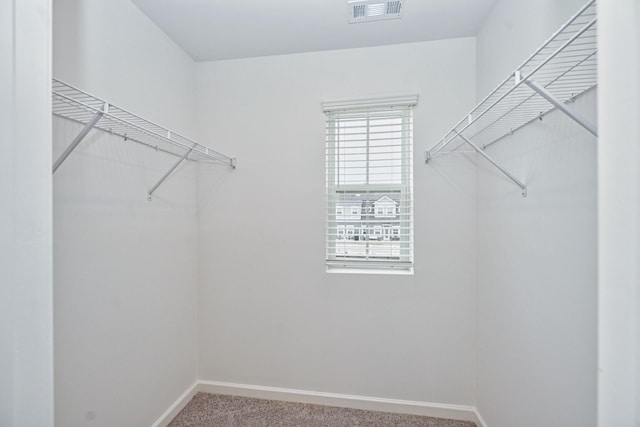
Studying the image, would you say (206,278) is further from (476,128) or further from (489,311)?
(476,128)

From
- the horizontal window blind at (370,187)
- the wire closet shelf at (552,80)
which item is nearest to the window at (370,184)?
the horizontal window blind at (370,187)

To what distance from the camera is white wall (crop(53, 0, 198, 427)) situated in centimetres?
121

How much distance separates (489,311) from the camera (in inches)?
66.3

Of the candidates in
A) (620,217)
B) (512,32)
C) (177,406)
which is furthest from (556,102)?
(177,406)

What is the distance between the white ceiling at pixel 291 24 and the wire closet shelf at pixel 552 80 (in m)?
0.68

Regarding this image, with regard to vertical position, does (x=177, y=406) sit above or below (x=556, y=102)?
below

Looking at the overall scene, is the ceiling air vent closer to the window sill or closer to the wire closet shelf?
the wire closet shelf

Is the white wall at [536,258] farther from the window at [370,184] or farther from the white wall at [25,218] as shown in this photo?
the white wall at [25,218]

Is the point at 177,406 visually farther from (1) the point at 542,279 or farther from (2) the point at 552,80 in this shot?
(2) the point at 552,80

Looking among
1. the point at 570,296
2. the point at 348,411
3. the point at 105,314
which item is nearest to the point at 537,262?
the point at 570,296

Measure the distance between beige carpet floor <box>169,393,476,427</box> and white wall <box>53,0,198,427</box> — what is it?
7.6 inches

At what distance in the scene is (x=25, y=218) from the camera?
51 centimetres

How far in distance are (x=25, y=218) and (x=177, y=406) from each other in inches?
77.2

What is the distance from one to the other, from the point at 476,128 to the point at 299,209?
1311mm
